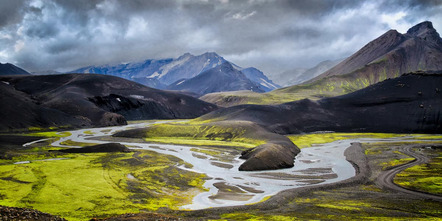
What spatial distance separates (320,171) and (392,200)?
33702 mm

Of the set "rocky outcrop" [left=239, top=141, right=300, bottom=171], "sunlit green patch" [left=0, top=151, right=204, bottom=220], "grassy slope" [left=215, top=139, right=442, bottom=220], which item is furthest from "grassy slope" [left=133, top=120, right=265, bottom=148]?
"grassy slope" [left=215, top=139, right=442, bottom=220]

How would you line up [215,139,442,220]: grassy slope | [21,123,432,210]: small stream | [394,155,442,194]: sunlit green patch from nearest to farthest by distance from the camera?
1. [215,139,442,220]: grassy slope
2. [21,123,432,210]: small stream
3. [394,155,442,194]: sunlit green patch

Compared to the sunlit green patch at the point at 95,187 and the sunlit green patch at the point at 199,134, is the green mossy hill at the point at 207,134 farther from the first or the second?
the sunlit green patch at the point at 95,187

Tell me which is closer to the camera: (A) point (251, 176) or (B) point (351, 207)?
(B) point (351, 207)

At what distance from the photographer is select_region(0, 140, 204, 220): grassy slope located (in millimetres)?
44719

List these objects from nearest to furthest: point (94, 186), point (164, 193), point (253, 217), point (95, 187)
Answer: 1. point (253, 217)
2. point (95, 187)
3. point (94, 186)
4. point (164, 193)

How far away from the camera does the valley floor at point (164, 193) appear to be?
44188 mm

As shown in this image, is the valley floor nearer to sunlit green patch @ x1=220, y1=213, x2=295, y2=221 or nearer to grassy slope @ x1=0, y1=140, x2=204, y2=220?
grassy slope @ x1=0, y1=140, x2=204, y2=220

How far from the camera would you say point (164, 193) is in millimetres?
59656

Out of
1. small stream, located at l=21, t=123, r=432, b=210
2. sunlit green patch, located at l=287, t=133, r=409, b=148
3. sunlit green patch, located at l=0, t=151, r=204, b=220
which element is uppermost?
sunlit green patch, located at l=287, t=133, r=409, b=148

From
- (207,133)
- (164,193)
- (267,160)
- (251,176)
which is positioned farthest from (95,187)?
(207,133)

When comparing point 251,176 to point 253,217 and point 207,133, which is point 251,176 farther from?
point 207,133

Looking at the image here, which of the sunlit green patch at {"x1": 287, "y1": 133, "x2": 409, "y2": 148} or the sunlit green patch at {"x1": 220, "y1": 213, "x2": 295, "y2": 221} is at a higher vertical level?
the sunlit green patch at {"x1": 287, "y1": 133, "x2": 409, "y2": 148}

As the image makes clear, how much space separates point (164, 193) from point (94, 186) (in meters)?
12.7
